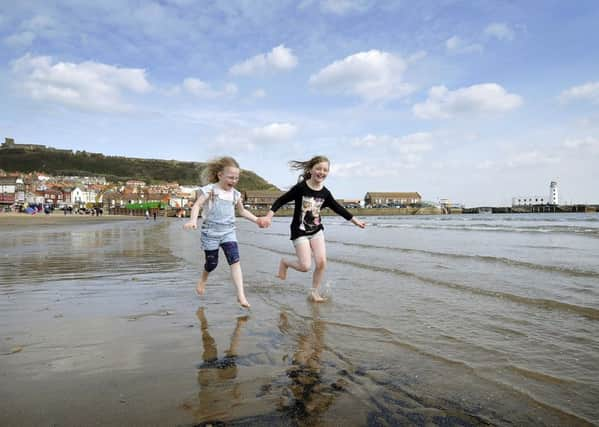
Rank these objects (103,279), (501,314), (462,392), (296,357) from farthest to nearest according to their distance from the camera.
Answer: (103,279)
(501,314)
(296,357)
(462,392)

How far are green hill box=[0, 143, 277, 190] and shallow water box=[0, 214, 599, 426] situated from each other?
15608 cm

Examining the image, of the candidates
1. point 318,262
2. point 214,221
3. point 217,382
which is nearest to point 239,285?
point 214,221

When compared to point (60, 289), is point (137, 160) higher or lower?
higher

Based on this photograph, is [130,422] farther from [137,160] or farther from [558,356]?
[137,160]

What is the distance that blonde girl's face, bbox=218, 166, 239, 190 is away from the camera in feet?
15.1

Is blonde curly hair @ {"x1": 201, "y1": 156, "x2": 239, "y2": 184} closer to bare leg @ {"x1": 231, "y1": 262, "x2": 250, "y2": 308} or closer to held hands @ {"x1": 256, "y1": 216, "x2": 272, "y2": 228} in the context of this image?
held hands @ {"x1": 256, "y1": 216, "x2": 272, "y2": 228}

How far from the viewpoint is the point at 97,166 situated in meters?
177

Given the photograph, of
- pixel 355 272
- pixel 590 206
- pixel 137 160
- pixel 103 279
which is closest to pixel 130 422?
pixel 103 279

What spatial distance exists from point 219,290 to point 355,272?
9.18 ft

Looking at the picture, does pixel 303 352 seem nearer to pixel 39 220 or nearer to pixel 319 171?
pixel 319 171

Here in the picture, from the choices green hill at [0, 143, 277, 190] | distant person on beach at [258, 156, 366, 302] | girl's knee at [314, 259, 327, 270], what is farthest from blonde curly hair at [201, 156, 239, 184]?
green hill at [0, 143, 277, 190]

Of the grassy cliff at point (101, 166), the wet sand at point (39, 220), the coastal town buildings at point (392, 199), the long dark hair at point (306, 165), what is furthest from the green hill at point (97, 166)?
the long dark hair at point (306, 165)

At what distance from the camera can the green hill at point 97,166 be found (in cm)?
16050

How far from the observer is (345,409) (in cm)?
199
